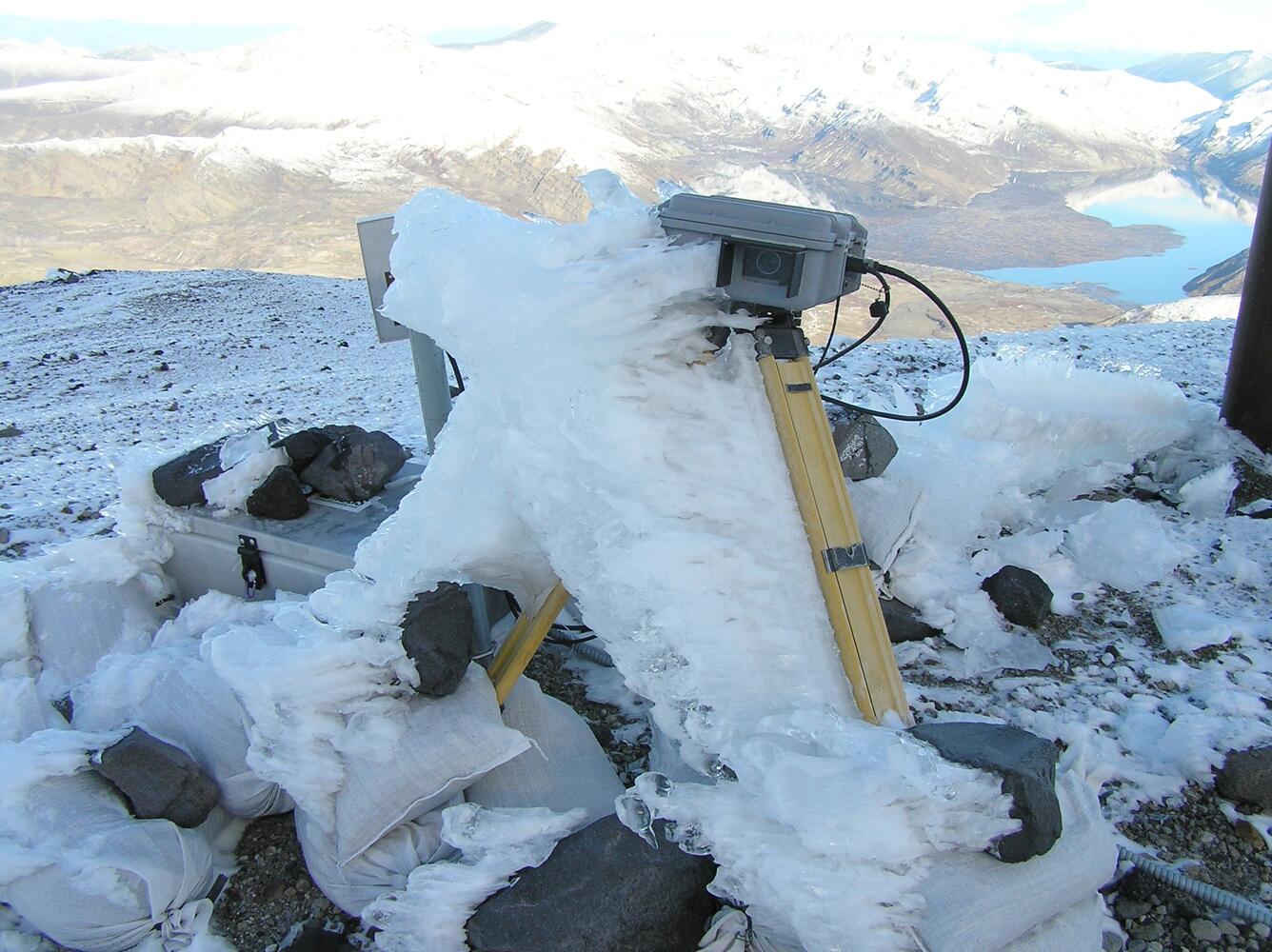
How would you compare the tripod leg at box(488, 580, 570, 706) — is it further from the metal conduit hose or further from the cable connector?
the metal conduit hose

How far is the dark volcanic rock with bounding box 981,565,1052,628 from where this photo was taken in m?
2.61

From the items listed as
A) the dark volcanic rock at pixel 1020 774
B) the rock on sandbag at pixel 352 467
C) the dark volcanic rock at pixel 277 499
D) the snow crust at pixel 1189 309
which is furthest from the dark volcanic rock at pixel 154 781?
the snow crust at pixel 1189 309

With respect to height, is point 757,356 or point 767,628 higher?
point 757,356

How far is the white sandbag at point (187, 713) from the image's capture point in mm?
1876

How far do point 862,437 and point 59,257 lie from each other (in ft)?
123

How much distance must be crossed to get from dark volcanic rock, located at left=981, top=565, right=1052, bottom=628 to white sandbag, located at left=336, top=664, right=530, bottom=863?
162cm

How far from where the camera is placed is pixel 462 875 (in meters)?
1.55

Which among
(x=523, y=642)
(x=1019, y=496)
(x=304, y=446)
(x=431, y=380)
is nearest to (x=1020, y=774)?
(x=523, y=642)

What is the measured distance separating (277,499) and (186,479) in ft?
1.09

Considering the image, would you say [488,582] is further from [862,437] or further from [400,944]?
[862,437]

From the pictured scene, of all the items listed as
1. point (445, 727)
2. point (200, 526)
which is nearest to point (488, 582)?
point (445, 727)

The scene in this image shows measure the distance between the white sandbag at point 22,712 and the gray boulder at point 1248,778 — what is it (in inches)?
109

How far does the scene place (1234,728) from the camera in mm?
2088

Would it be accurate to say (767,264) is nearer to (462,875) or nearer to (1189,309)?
(462,875)
